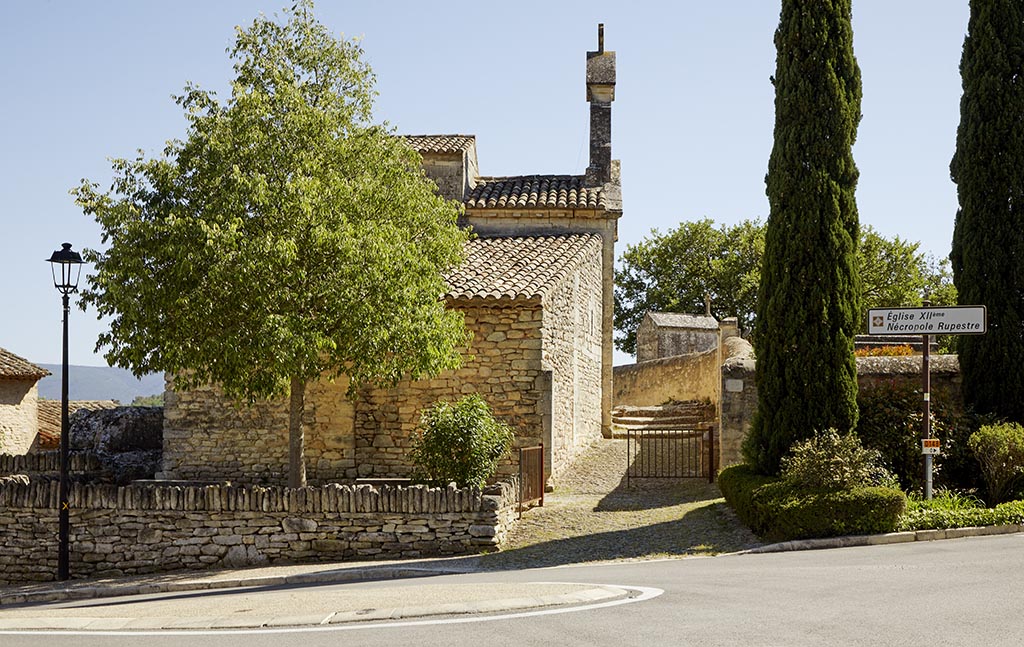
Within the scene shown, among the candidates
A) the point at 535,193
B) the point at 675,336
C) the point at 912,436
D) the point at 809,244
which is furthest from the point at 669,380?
the point at 809,244

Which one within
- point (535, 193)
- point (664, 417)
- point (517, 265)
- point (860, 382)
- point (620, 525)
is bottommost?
point (620, 525)

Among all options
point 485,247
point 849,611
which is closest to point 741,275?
point 485,247

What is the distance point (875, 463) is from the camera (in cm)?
1491

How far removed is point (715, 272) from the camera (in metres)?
51.2

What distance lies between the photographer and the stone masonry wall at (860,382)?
16.4 metres

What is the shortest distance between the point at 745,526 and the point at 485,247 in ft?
33.7

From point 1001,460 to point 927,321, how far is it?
2561mm

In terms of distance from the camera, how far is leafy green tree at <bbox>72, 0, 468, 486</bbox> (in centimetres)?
1441

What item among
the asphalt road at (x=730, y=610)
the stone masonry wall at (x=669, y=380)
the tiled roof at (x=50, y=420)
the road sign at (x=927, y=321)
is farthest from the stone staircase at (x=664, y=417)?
the tiled roof at (x=50, y=420)

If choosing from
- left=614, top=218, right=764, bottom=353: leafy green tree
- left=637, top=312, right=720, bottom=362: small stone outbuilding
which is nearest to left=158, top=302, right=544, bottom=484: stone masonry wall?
left=637, top=312, right=720, bottom=362: small stone outbuilding

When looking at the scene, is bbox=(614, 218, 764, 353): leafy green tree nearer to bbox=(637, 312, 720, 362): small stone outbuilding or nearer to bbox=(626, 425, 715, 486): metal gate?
bbox=(637, 312, 720, 362): small stone outbuilding

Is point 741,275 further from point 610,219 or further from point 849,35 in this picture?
point 849,35

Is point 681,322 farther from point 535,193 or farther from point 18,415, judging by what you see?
point 18,415

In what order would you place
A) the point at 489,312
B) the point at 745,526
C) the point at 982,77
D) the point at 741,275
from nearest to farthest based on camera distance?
the point at 745,526 < the point at 982,77 < the point at 489,312 < the point at 741,275
